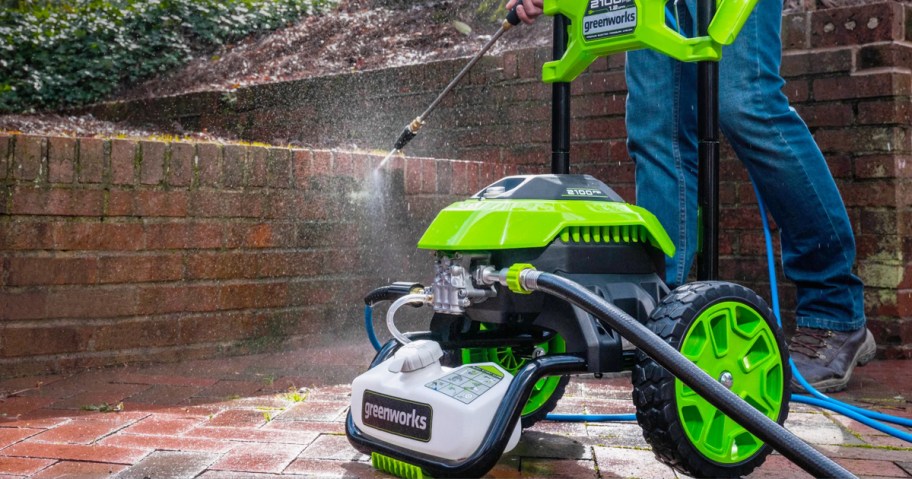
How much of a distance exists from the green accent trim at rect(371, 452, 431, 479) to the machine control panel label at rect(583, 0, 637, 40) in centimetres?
101

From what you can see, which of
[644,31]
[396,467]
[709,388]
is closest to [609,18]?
[644,31]

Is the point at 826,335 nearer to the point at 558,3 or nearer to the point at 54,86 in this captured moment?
the point at 558,3

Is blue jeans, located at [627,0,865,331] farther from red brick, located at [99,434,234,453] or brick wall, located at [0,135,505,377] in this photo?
brick wall, located at [0,135,505,377]

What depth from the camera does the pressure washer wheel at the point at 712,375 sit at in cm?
168

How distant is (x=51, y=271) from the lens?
305 centimetres

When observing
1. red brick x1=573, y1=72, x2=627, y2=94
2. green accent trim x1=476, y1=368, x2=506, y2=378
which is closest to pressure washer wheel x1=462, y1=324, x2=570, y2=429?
green accent trim x1=476, y1=368, x2=506, y2=378

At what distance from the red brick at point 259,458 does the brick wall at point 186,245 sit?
4.31 feet

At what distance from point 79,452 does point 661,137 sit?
1.69 metres

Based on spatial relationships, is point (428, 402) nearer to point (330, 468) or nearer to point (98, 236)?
point (330, 468)

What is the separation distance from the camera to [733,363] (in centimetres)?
183

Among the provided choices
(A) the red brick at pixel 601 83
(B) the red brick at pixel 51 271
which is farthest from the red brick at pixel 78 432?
(A) the red brick at pixel 601 83

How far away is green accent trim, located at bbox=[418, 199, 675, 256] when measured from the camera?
175 cm

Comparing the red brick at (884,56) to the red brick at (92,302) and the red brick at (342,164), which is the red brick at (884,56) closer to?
the red brick at (342,164)

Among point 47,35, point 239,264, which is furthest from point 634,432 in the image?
point 47,35
